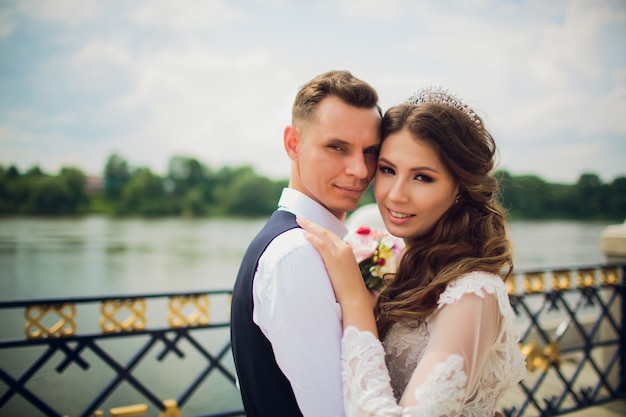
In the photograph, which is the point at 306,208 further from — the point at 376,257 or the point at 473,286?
the point at 473,286

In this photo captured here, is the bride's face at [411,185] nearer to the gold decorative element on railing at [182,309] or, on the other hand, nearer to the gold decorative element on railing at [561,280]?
the gold decorative element on railing at [182,309]

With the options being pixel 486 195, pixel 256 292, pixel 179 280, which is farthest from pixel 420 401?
pixel 179 280

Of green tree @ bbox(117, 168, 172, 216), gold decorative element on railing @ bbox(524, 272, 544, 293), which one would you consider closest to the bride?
gold decorative element on railing @ bbox(524, 272, 544, 293)

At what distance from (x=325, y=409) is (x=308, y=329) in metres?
0.27

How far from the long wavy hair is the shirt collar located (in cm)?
41

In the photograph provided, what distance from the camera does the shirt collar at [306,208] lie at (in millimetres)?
1868

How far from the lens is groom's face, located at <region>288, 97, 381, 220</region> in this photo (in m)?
1.80

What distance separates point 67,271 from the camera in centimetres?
2173

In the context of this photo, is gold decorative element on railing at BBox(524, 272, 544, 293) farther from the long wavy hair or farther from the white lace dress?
the white lace dress

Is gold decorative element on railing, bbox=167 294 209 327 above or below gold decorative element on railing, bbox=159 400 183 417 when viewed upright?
above

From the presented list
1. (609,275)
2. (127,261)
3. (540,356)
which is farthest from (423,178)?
(127,261)

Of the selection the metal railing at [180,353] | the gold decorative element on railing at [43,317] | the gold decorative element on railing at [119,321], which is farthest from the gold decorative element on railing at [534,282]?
the gold decorative element on railing at [43,317]

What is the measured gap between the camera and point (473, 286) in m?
1.61

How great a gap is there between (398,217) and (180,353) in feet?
6.18
